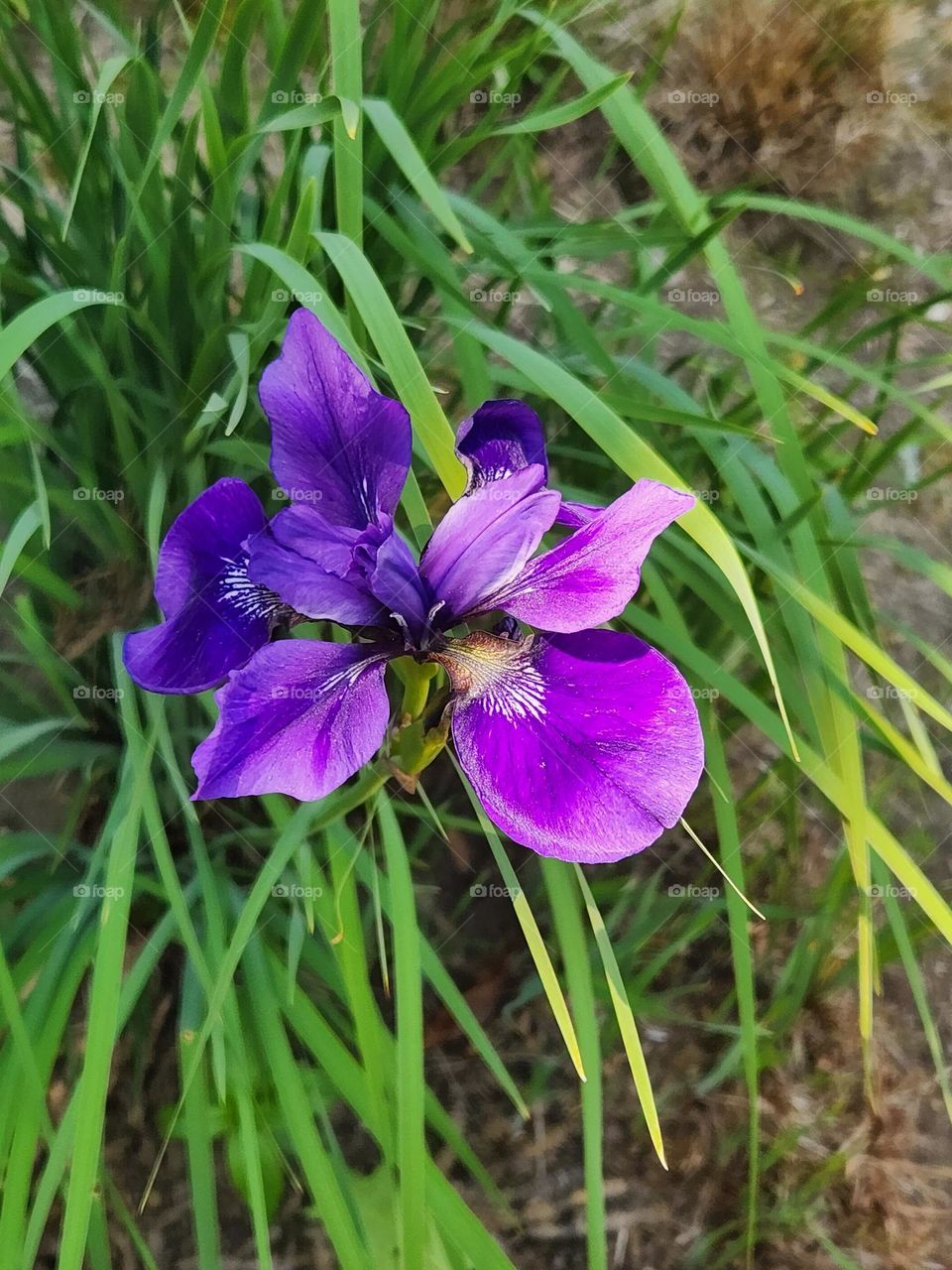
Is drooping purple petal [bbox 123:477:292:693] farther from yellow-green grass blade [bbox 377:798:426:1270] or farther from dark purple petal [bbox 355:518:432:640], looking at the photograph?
yellow-green grass blade [bbox 377:798:426:1270]

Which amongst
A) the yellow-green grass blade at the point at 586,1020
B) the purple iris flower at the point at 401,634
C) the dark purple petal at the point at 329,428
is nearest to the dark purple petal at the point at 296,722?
the purple iris flower at the point at 401,634

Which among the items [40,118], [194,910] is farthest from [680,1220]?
[40,118]

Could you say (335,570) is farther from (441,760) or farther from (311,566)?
(441,760)

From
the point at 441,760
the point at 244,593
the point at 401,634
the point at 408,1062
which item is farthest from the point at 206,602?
the point at 441,760

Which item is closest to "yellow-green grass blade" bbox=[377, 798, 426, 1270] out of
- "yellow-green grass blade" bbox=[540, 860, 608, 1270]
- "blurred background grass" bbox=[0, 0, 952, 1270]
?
"blurred background grass" bbox=[0, 0, 952, 1270]

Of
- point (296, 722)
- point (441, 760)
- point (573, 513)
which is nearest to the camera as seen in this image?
point (296, 722)

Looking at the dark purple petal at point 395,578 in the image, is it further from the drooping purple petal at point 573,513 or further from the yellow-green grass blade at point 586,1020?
the yellow-green grass blade at point 586,1020

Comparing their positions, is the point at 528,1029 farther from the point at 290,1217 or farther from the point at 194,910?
the point at 194,910
